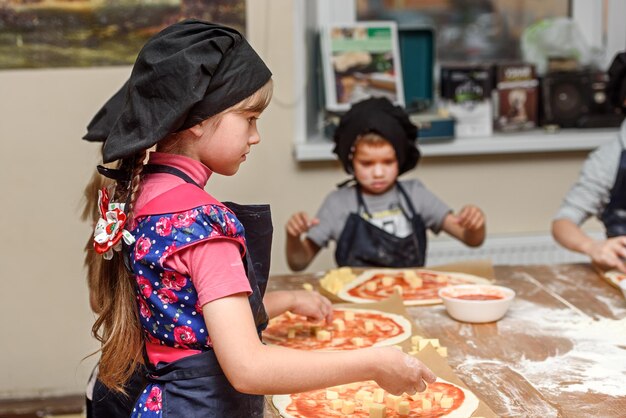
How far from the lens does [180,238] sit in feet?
4.19

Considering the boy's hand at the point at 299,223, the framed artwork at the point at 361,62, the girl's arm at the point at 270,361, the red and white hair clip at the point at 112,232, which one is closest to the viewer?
the girl's arm at the point at 270,361

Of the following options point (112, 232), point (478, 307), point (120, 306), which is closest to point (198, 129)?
point (112, 232)

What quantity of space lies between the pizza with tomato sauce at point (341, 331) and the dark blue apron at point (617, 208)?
0.99 m

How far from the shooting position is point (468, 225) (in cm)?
253

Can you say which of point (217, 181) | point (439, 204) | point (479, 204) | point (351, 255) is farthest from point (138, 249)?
point (479, 204)

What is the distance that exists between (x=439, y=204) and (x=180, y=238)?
1.57m

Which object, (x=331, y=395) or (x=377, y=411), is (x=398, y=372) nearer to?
(x=377, y=411)

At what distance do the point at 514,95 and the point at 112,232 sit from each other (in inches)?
101

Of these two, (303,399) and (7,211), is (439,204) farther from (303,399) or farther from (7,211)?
(7,211)

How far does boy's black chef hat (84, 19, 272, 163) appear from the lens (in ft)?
4.05

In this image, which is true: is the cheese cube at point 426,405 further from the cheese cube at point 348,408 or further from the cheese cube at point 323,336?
the cheese cube at point 323,336

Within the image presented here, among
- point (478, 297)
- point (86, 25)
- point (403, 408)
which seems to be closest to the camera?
point (403, 408)

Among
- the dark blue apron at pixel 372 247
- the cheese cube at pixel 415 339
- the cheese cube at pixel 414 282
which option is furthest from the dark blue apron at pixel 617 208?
Result: the cheese cube at pixel 415 339

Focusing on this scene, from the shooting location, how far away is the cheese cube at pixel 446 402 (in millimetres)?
1460
